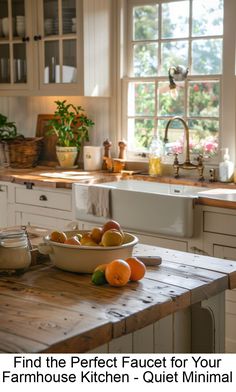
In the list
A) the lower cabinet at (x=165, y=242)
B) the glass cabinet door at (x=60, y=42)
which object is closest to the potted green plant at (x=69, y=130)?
the glass cabinet door at (x=60, y=42)

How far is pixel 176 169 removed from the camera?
4312 millimetres

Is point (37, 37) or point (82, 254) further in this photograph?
point (37, 37)

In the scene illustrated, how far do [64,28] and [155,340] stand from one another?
118 inches

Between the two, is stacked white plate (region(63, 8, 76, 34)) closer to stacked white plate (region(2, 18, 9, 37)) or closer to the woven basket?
stacked white plate (region(2, 18, 9, 37))

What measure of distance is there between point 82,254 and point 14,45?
10.5 ft

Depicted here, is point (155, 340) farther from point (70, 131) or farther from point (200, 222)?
point (70, 131)

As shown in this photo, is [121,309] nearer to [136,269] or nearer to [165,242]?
[136,269]

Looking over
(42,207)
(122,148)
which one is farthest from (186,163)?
(42,207)

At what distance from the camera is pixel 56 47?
183 inches

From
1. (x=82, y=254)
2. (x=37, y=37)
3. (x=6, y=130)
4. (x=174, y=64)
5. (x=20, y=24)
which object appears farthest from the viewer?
(x=6, y=130)

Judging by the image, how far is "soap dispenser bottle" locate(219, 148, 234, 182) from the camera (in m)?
4.07

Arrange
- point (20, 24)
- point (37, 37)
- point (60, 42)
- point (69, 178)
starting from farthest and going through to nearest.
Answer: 1. point (20, 24)
2. point (37, 37)
3. point (60, 42)
4. point (69, 178)

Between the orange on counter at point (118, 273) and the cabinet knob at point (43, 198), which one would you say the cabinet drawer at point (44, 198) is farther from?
the orange on counter at point (118, 273)

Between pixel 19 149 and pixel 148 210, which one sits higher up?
pixel 19 149
